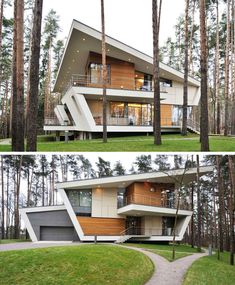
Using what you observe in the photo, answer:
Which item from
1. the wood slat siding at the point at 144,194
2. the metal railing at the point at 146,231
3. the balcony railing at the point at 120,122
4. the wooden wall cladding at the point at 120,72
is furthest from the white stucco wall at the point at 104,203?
the wooden wall cladding at the point at 120,72

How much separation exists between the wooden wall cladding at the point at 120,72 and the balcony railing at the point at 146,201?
30.2 feet

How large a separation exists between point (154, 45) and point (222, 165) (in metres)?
14.1

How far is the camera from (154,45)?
16.3 meters

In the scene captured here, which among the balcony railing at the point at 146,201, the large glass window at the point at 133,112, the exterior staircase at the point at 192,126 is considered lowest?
the balcony railing at the point at 146,201

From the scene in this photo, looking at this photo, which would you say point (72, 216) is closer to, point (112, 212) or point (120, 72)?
point (112, 212)

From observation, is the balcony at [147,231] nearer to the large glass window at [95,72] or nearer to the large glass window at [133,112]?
the large glass window at [133,112]

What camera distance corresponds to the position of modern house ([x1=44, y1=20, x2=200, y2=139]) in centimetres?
2275

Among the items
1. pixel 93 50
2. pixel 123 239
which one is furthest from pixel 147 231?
pixel 93 50

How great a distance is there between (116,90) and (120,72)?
323 centimetres

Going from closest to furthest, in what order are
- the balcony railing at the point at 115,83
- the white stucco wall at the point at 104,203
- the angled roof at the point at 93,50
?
the angled roof at the point at 93,50, the white stucco wall at the point at 104,203, the balcony railing at the point at 115,83

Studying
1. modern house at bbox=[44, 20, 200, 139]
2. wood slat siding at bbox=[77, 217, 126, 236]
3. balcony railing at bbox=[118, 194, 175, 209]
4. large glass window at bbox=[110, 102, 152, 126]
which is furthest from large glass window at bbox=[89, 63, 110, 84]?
wood slat siding at bbox=[77, 217, 126, 236]

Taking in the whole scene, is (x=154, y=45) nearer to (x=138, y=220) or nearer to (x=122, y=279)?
A: (x=122, y=279)

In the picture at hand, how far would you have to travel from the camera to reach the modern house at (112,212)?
2295 centimetres

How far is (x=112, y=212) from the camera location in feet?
80.1
